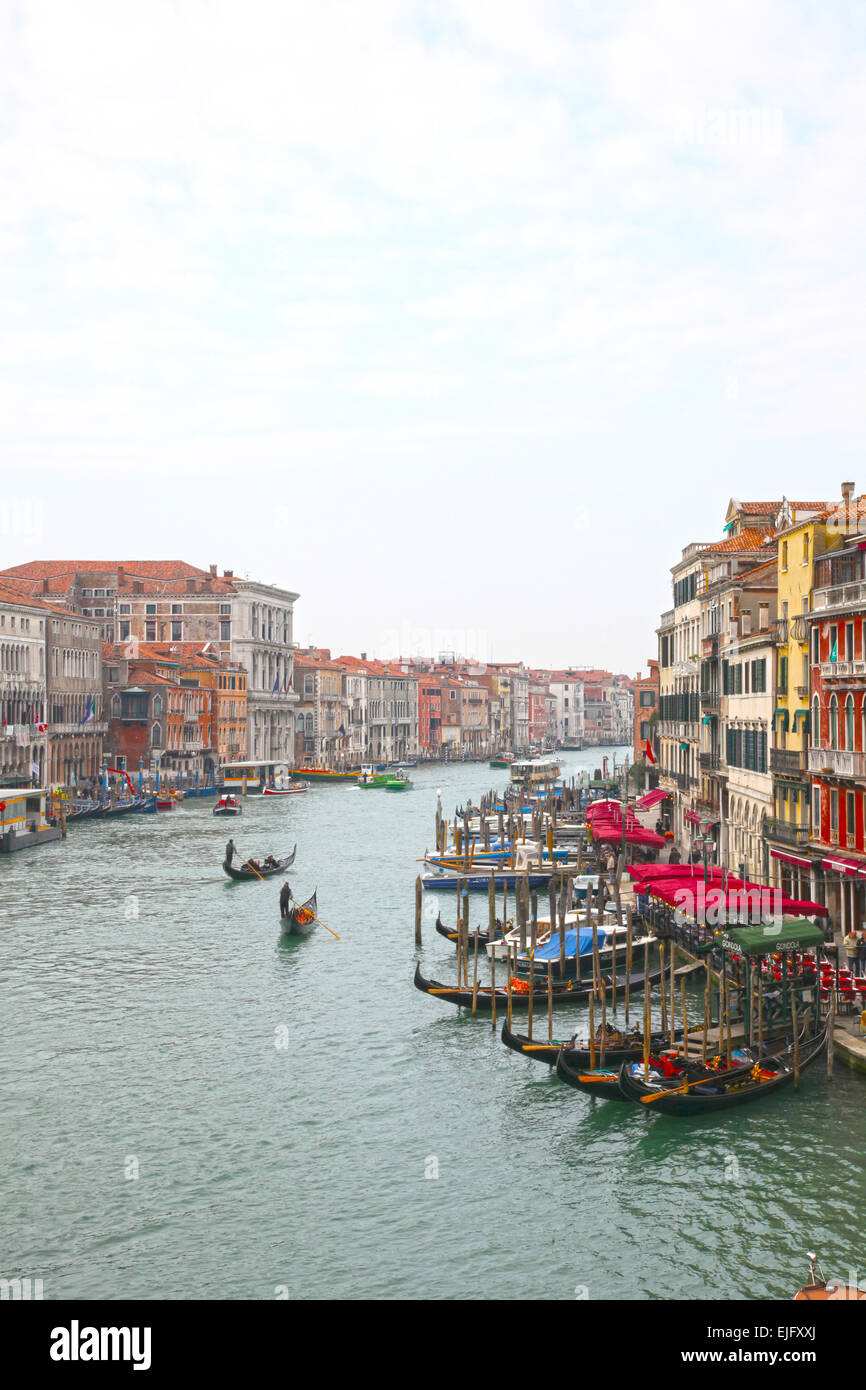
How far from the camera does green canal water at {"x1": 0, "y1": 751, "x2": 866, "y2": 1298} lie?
13.4 metres

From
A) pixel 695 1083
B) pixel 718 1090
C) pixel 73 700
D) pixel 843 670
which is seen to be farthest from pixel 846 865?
pixel 73 700

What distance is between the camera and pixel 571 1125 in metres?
17.6

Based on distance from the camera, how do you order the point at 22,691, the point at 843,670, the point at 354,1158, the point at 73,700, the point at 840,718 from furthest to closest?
the point at 73,700
the point at 22,691
the point at 840,718
the point at 843,670
the point at 354,1158

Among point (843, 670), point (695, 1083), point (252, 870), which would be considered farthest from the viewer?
point (252, 870)

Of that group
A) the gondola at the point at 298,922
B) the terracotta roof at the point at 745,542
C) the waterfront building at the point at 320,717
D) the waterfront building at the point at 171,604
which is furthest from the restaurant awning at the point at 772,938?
the waterfront building at the point at 320,717

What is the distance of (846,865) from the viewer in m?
24.0

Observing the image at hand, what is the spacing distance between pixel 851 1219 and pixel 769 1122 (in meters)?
2.96

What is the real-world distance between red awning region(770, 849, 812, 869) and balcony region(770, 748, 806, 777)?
1.66 meters

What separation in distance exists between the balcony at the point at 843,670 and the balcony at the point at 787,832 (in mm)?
3266

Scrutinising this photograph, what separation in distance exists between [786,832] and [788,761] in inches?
60.5

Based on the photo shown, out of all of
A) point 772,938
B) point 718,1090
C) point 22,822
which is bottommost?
point 718,1090

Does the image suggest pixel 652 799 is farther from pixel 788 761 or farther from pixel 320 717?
pixel 320 717

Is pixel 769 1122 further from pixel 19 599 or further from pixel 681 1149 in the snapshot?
pixel 19 599
